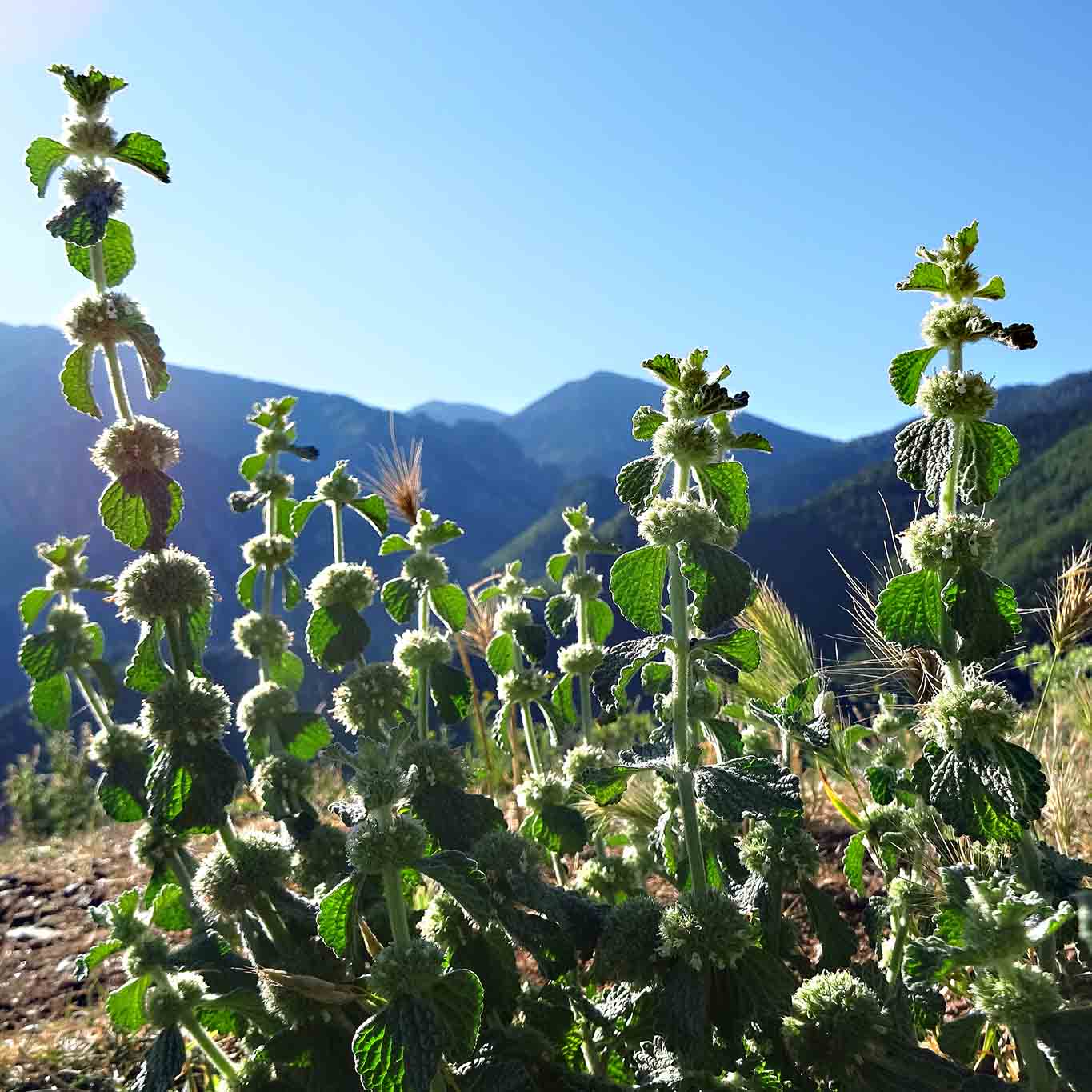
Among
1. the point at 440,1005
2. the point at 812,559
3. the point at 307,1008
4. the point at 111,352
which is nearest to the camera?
the point at 440,1005

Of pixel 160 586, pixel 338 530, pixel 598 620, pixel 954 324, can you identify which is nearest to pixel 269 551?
pixel 338 530

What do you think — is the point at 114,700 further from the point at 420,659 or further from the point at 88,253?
the point at 88,253

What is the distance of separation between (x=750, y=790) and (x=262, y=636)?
2062 millimetres

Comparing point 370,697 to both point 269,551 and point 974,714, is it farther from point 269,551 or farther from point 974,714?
point 974,714

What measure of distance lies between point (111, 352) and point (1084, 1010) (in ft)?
9.31

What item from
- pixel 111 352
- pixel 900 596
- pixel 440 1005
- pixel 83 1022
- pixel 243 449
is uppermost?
pixel 243 449

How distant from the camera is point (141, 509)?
2469 millimetres

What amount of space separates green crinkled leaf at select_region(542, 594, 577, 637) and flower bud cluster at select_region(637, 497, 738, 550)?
1560mm

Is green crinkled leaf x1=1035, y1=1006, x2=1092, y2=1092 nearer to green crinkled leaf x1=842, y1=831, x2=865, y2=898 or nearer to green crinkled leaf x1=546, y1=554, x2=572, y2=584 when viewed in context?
green crinkled leaf x1=842, y1=831, x2=865, y2=898

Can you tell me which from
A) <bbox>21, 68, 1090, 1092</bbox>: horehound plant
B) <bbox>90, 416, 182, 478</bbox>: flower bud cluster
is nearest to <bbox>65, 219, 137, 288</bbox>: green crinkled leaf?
<bbox>21, 68, 1090, 1092</bbox>: horehound plant

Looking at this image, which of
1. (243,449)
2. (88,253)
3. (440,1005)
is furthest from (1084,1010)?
(243,449)

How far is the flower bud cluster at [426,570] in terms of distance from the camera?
11.3ft

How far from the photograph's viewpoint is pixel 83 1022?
378cm

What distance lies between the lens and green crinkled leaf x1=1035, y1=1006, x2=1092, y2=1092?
5.53 feet
